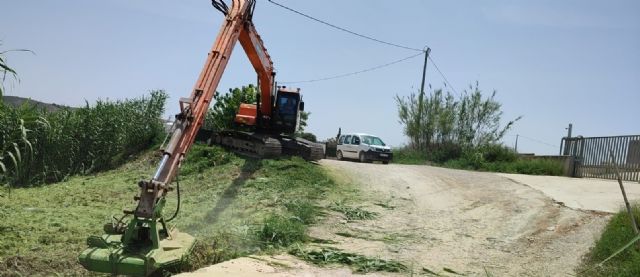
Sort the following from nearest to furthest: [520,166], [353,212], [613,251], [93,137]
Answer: [613,251] < [353,212] < [93,137] < [520,166]

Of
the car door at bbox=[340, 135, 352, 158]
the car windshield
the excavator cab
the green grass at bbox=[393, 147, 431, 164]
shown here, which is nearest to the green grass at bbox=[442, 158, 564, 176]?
the green grass at bbox=[393, 147, 431, 164]

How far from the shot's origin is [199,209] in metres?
12.5

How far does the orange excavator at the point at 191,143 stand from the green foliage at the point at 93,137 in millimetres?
5690

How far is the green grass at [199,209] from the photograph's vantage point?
8047mm

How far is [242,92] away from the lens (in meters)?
35.1

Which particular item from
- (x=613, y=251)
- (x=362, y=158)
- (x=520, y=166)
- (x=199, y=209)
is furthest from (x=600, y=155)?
(x=199, y=209)

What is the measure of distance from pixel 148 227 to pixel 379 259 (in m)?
3.60

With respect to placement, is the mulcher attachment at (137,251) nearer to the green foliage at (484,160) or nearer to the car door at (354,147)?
the green foliage at (484,160)

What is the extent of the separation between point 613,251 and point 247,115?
13365mm

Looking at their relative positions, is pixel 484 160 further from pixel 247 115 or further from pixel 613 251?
pixel 613 251

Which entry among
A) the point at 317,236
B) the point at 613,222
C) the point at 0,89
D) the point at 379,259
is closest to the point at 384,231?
the point at 317,236

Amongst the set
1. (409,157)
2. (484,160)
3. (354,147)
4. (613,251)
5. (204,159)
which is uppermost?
(484,160)

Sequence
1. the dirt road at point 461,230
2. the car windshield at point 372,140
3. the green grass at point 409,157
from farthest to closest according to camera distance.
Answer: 1. the green grass at point 409,157
2. the car windshield at point 372,140
3. the dirt road at point 461,230

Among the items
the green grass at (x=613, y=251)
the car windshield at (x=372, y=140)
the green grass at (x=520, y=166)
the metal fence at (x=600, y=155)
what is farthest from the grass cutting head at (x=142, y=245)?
the car windshield at (x=372, y=140)
